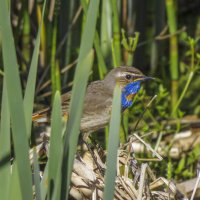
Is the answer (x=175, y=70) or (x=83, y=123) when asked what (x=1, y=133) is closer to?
(x=83, y=123)

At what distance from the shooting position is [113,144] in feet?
8.48

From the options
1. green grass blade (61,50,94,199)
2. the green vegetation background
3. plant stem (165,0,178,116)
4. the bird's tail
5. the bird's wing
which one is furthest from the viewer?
plant stem (165,0,178,116)

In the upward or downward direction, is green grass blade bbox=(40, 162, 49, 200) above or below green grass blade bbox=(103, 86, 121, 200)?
below

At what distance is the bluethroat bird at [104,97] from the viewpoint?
15.7ft

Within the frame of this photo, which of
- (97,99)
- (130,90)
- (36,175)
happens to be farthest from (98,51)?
(36,175)

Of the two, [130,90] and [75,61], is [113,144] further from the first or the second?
[75,61]

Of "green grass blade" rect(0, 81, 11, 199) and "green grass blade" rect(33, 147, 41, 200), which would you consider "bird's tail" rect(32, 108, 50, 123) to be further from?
"green grass blade" rect(33, 147, 41, 200)

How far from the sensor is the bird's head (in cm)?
488

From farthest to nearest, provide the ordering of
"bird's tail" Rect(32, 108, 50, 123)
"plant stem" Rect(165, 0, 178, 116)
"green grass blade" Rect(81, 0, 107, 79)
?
"plant stem" Rect(165, 0, 178, 116)
"bird's tail" Rect(32, 108, 50, 123)
"green grass blade" Rect(81, 0, 107, 79)

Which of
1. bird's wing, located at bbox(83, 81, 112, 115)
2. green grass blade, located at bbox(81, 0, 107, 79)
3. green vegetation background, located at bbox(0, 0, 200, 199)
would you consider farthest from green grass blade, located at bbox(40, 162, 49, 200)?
bird's wing, located at bbox(83, 81, 112, 115)

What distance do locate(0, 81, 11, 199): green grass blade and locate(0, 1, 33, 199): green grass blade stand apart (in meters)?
0.15

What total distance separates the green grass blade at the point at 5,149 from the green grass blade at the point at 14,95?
15cm

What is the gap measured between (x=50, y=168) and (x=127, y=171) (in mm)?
1108

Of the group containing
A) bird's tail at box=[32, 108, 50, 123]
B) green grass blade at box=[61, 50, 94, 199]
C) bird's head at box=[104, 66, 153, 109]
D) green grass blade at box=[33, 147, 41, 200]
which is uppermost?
green grass blade at box=[61, 50, 94, 199]
